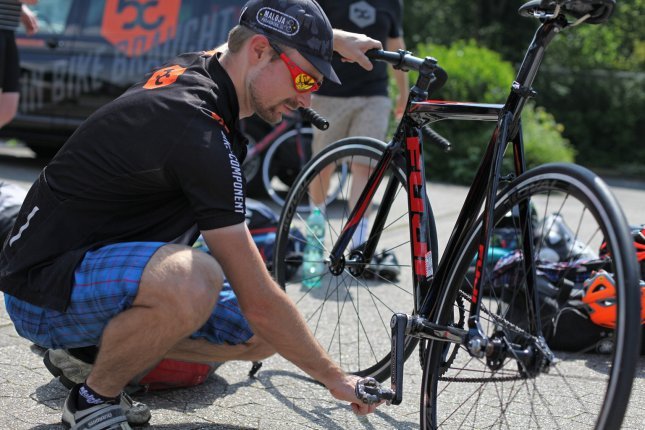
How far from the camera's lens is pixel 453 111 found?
2.89 metres

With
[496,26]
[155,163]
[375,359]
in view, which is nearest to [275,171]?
[375,359]

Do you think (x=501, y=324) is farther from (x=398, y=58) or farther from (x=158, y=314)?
(x=398, y=58)

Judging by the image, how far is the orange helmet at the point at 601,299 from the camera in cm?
345

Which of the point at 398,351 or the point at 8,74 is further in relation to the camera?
the point at 8,74

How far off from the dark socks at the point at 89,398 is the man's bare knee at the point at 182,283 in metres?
0.30

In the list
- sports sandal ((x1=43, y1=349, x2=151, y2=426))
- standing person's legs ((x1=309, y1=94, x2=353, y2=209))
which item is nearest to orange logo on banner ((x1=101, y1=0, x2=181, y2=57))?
standing person's legs ((x1=309, y1=94, x2=353, y2=209))

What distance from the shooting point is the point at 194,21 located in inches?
307

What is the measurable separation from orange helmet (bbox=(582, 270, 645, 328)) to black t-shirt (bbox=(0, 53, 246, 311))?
59.6 inches

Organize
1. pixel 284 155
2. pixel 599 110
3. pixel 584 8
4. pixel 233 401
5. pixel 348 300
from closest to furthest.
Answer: pixel 584 8 < pixel 233 401 < pixel 348 300 < pixel 284 155 < pixel 599 110

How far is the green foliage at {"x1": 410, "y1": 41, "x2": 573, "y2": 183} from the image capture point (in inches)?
422

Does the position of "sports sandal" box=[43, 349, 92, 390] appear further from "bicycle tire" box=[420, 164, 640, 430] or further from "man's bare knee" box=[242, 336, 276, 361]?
"bicycle tire" box=[420, 164, 640, 430]

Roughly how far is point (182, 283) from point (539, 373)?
99 centimetres

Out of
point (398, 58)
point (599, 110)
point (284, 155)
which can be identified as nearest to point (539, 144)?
point (284, 155)

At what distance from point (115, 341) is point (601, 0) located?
160 centimetres
